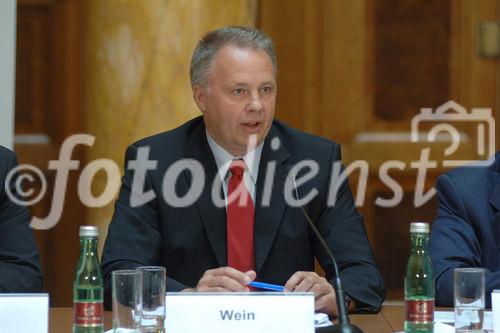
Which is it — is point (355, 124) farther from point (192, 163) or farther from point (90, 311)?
point (90, 311)

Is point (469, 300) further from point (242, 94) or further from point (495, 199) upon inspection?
point (242, 94)

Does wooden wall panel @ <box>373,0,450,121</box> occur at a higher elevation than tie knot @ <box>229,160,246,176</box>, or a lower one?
higher

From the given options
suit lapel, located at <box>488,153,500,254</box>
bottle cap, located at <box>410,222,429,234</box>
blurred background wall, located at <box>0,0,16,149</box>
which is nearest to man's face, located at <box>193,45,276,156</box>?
suit lapel, located at <box>488,153,500,254</box>

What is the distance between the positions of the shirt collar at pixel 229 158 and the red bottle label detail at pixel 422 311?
94cm

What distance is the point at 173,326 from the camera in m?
2.45

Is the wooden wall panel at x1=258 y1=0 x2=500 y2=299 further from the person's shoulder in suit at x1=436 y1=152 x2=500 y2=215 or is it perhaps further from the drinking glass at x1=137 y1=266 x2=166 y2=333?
the drinking glass at x1=137 y1=266 x2=166 y2=333

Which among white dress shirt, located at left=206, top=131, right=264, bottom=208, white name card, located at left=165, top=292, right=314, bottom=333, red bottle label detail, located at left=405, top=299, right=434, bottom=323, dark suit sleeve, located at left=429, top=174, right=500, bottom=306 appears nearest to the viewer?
white name card, located at left=165, top=292, right=314, bottom=333

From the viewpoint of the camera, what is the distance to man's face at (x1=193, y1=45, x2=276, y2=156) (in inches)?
129

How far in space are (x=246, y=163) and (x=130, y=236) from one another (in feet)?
1.38

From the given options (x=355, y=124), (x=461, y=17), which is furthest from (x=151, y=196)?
(x=461, y=17)

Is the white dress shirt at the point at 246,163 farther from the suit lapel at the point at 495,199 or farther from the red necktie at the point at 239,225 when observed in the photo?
the suit lapel at the point at 495,199

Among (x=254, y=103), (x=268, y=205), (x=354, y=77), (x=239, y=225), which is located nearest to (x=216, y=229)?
(x=239, y=225)

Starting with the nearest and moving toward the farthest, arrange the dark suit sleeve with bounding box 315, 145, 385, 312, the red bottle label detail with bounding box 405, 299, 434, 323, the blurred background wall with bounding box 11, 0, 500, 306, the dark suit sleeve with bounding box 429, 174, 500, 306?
the red bottle label detail with bounding box 405, 299, 434, 323, the dark suit sleeve with bounding box 315, 145, 385, 312, the dark suit sleeve with bounding box 429, 174, 500, 306, the blurred background wall with bounding box 11, 0, 500, 306

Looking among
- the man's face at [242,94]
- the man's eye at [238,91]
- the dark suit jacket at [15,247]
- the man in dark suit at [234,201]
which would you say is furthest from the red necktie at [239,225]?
the dark suit jacket at [15,247]
